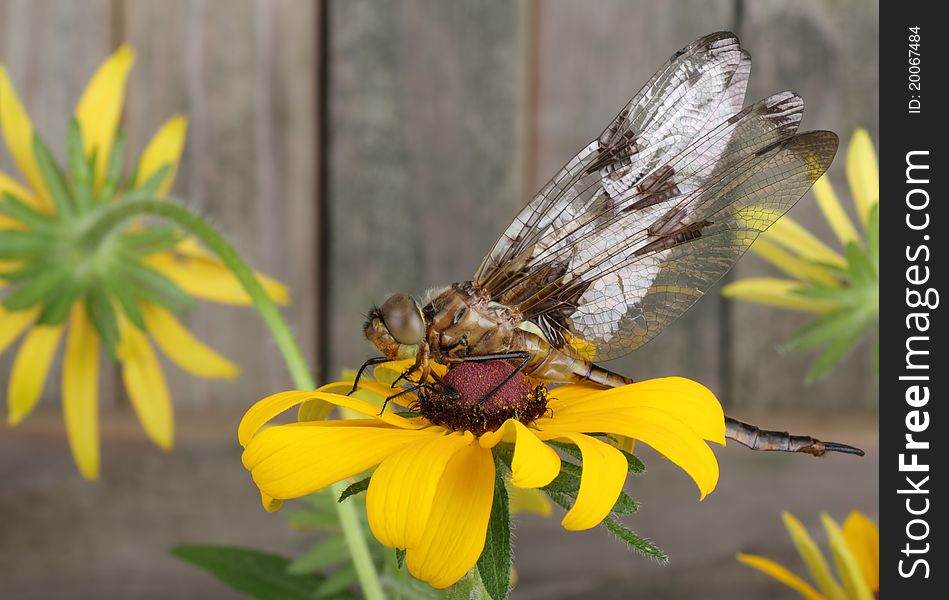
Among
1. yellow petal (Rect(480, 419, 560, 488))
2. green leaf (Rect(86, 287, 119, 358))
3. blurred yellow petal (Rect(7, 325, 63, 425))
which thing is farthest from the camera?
blurred yellow petal (Rect(7, 325, 63, 425))

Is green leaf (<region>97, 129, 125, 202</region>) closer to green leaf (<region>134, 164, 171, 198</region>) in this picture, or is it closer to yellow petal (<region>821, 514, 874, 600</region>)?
green leaf (<region>134, 164, 171, 198</region>)

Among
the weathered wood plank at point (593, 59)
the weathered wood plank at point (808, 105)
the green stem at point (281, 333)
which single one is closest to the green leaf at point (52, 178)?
the green stem at point (281, 333)

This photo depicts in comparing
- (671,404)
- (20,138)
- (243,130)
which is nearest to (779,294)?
(671,404)

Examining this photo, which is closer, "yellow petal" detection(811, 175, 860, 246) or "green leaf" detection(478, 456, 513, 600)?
"green leaf" detection(478, 456, 513, 600)

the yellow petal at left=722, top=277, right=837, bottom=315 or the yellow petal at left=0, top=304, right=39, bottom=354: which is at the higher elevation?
the yellow petal at left=722, top=277, right=837, bottom=315

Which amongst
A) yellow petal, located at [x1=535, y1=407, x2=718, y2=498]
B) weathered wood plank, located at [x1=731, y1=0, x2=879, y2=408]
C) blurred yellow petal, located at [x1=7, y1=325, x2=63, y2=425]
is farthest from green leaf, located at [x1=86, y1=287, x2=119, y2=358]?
weathered wood plank, located at [x1=731, y1=0, x2=879, y2=408]

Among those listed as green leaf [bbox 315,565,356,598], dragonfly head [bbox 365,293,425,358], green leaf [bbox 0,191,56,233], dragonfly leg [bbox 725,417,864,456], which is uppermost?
green leaf [bbox 0,191,56,233]

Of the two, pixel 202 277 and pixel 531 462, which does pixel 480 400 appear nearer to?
pixel 531 462
